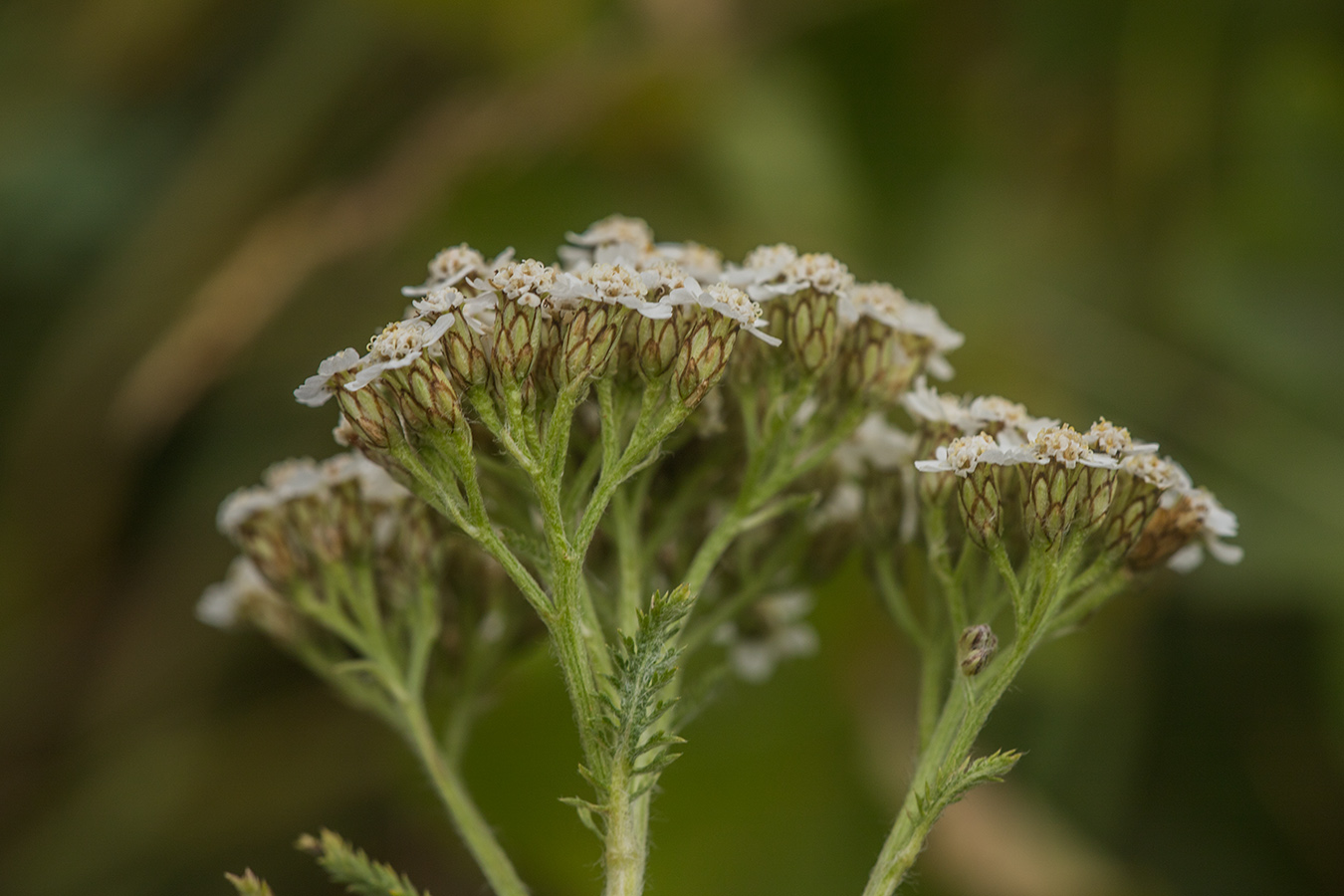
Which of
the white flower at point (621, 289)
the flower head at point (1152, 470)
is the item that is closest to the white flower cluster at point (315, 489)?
the white flower at point (621, 289)

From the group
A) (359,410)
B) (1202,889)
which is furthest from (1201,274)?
(359,410)

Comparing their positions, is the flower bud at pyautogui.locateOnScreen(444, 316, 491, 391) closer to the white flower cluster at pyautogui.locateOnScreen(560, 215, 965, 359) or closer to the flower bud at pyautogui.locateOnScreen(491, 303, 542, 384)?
the flower bud at pyautogui.locateOnScreen(491, 303, 542, 384)

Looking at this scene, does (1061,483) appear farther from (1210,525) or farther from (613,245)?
(613,245)

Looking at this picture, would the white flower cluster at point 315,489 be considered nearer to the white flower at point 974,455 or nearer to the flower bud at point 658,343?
the flower bud at point 658,343

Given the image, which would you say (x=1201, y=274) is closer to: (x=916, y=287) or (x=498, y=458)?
(x=916, y=287)

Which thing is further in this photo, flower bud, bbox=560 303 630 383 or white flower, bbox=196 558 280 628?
white flower, bbox=196 558 280 628

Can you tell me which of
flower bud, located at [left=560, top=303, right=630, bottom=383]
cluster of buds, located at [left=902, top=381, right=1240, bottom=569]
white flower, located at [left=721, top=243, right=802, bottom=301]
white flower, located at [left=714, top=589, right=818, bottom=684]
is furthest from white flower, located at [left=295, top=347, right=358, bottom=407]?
white flower, located at [left=714, top=589, right=818, bottom=684]
